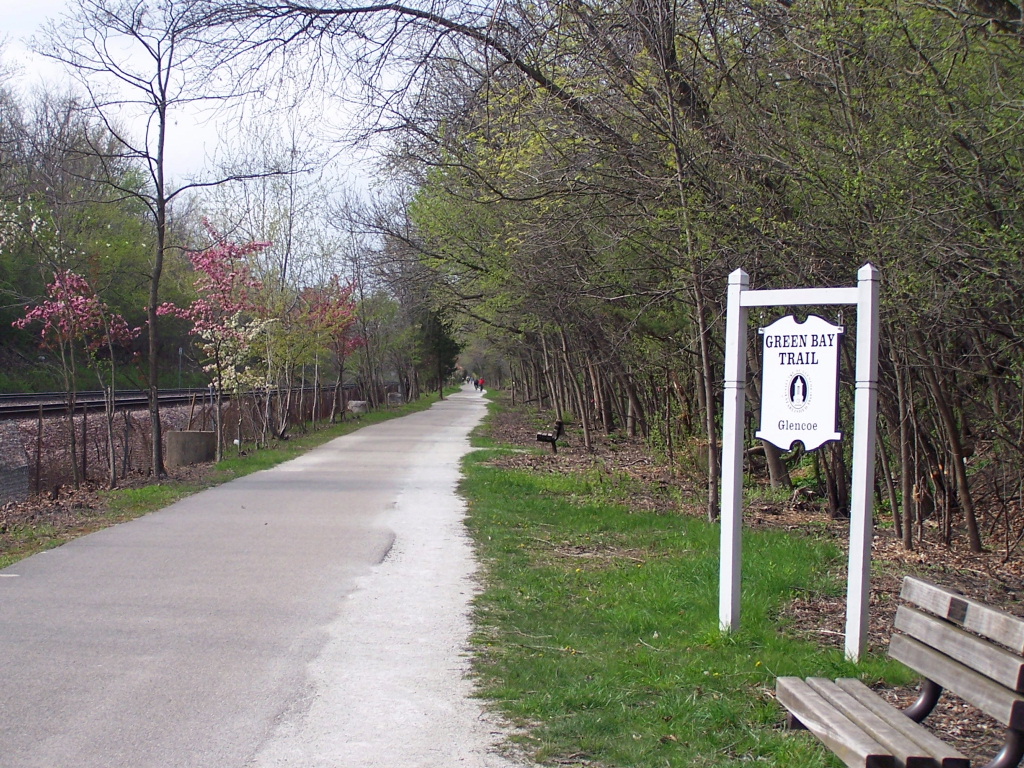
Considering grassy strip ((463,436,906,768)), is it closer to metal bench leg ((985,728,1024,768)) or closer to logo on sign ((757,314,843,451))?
metal bench leg ((985,728,1024,768))

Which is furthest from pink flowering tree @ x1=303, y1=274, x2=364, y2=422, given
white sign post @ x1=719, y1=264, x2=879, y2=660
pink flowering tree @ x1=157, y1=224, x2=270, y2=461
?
white sign post @ x1=719, y1=264, x2=879, y2=660

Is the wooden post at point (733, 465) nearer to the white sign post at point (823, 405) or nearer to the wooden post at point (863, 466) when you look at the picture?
the white sign post at point (823, 405)

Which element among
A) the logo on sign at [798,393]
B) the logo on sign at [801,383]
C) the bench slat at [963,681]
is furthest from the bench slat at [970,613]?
the logo on sign at [798,393]

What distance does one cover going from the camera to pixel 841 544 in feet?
35.3

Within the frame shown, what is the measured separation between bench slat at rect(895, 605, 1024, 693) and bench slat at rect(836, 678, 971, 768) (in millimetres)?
318

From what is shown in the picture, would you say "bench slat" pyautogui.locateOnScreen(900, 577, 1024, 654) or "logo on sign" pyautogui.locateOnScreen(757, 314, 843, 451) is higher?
"logo on sign" pyautogui.locateOnScreen(757, 314, 843, 451)

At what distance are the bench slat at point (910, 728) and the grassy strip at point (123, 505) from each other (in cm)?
709

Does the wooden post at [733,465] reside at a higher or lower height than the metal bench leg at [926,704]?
higher

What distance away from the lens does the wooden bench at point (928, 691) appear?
3.70m

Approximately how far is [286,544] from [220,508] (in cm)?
296

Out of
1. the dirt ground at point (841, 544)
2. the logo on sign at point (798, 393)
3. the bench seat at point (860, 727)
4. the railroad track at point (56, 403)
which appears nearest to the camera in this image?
the bench seat at point (860, 727)

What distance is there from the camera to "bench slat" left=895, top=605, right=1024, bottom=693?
3.65m

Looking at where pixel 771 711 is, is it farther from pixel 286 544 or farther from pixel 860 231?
pixel 286 544

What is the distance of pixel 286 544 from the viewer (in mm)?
10148
